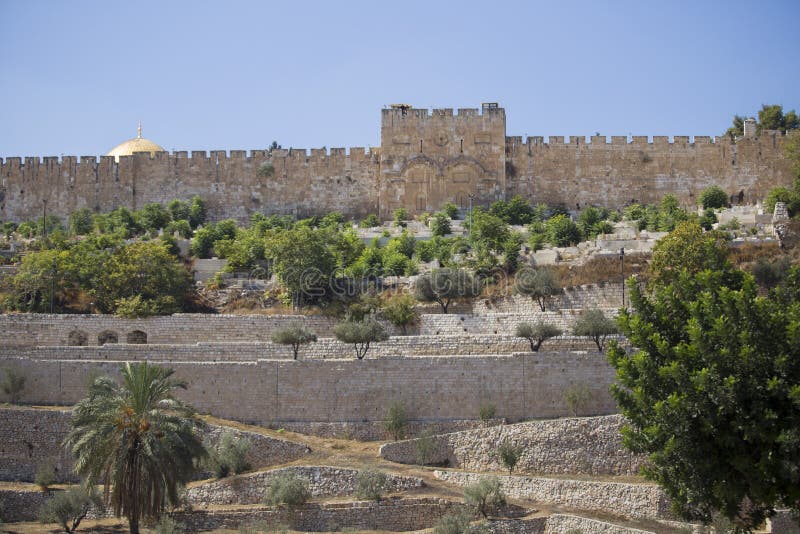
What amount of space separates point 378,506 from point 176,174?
26487mm

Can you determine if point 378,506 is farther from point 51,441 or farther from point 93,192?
point 93,192

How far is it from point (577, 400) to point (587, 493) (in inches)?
161

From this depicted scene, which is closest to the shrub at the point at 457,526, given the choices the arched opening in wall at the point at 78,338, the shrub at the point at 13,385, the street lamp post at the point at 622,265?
the shrub at the point at 13,385

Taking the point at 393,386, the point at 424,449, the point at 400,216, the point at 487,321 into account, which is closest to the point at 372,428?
the point at 393,386

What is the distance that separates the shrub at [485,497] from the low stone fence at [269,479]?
1.46 metres

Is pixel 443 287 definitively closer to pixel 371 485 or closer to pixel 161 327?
pixel 161 327

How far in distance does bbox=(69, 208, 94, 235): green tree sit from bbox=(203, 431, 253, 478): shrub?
20.4 m

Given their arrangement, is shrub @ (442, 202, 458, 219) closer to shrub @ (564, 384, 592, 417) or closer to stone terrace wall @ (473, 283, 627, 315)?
stone terrace wall @ (473, 283, 627, 315)

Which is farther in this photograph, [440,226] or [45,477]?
[440,226]

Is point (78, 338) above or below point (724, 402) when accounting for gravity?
below

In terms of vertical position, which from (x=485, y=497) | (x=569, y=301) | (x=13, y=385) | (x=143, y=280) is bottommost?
(x=485, y=497)

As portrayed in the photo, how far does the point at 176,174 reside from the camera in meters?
50.6

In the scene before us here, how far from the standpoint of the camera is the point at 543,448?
95.0ft

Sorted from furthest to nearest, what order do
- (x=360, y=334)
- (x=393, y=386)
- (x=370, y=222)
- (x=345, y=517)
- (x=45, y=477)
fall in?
(x=370, y=222), (x=360, y=334), (x=393, y=386), (x=45, y=477), (x=345, y=517)
